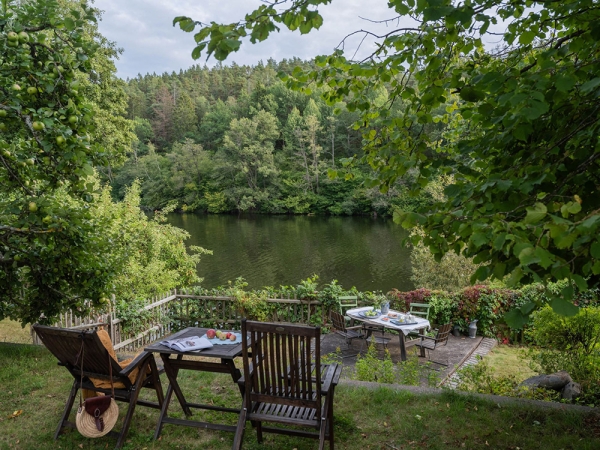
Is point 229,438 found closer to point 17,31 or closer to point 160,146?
point 17,31

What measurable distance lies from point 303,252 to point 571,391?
22.2 m

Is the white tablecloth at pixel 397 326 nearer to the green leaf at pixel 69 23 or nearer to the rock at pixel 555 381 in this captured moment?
the rock at pixel 555 381

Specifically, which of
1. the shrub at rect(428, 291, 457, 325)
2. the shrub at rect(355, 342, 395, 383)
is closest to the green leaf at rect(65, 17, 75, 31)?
the shrub at rect(355, 342, 395, 383)

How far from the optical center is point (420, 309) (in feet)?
35.1

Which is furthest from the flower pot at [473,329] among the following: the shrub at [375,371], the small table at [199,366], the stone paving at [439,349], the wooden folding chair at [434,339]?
→ the small table at [199,366]

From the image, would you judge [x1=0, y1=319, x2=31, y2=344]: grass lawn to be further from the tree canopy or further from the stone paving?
the stone paving

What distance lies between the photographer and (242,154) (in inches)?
1865

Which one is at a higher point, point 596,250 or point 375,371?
point 596,250

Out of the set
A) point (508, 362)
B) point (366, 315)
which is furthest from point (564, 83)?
point (508, 362)

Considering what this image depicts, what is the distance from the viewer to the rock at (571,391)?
15.7 ft

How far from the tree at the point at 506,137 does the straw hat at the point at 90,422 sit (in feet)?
8.64

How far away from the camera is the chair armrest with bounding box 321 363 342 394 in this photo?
10.8ft

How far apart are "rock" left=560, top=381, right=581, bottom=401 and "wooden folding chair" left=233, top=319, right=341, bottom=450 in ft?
10.0

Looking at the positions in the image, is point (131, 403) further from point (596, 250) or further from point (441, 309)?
point (441, 309)
